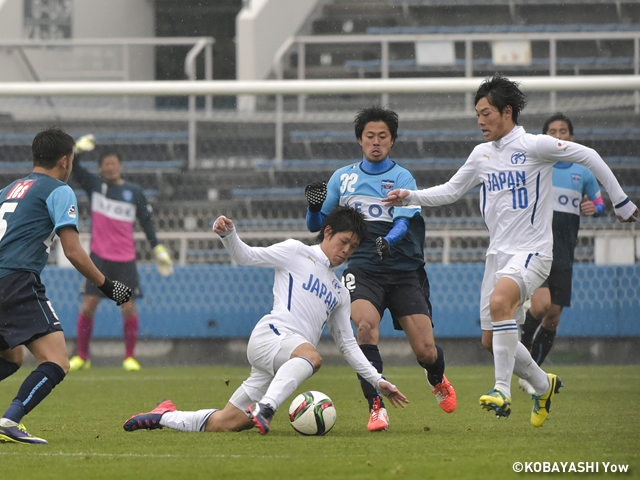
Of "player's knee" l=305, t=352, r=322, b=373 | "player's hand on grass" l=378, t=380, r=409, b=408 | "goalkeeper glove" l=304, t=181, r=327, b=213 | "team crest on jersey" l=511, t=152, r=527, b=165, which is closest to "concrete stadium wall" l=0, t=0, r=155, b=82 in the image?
"goalkeeper glove" l=304, t=181, r=327, b=213

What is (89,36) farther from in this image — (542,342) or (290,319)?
(290,319)

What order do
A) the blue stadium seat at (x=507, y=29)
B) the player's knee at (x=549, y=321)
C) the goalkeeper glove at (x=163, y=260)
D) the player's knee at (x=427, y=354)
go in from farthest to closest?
the blue stadium seat at (x=507, y=29) → the goalkeeper glove at (x=163, y=260) → the player's knee at (x=549, y=321) → the player's knee at (x=427, y=354)

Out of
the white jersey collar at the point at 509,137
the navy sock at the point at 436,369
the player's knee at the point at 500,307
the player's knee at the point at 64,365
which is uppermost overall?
the white jersey collar at the point at 509,137

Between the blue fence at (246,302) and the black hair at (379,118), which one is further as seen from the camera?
the blue fence at (246,302)

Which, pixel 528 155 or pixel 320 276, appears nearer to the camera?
pixel 320 276

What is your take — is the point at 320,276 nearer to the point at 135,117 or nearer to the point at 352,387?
the point at 352,387

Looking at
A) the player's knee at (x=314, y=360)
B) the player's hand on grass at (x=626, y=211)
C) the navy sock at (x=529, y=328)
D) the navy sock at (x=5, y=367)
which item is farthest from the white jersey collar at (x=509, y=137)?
the navy sock at (x=5, y=367)

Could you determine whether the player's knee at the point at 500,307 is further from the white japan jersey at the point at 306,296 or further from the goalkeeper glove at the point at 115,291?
the goalkeeper glove at the point at 115,291

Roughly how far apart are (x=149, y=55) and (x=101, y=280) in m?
13.3

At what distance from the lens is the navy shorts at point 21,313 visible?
5.44m

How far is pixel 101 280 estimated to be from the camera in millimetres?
5594

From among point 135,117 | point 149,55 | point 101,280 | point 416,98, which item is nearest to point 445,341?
point 416,98

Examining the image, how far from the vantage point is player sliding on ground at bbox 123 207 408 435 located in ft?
18.4

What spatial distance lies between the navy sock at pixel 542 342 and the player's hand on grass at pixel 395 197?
300cm
